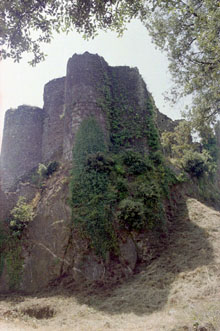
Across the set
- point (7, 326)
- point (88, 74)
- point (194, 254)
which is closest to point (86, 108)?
point (88, 74)

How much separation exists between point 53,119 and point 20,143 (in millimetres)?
2841

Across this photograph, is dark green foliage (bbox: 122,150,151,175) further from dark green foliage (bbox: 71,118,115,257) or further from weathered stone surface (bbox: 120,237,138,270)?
weathered stone surface (bbox: 120,237,138,270)

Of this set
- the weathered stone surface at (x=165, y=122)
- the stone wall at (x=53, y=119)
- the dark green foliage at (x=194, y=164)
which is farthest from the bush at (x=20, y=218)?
the weathered stone surface at (x=165, y=122)

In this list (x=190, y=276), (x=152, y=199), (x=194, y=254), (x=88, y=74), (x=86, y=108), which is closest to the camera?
(x=190, y=276)

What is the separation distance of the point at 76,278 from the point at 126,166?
199 inches

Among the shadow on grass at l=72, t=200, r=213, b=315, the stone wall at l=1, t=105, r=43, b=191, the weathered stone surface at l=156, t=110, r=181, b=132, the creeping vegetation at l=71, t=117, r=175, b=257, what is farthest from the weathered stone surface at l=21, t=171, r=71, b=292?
the weathered stone surface at l=156, t=110, r=181, b=132

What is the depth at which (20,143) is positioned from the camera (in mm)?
18312

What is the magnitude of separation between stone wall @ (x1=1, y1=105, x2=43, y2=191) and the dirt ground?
9.82 metres

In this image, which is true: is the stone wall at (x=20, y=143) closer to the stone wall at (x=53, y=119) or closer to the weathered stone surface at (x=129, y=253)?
the stone wall at (x=53, y=119)

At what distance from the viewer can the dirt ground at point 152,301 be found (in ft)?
19.3

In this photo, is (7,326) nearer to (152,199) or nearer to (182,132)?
(152,199)

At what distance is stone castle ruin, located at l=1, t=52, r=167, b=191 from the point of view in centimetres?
1322

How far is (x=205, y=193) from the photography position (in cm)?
1524

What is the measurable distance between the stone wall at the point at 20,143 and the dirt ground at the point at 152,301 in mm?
9818
